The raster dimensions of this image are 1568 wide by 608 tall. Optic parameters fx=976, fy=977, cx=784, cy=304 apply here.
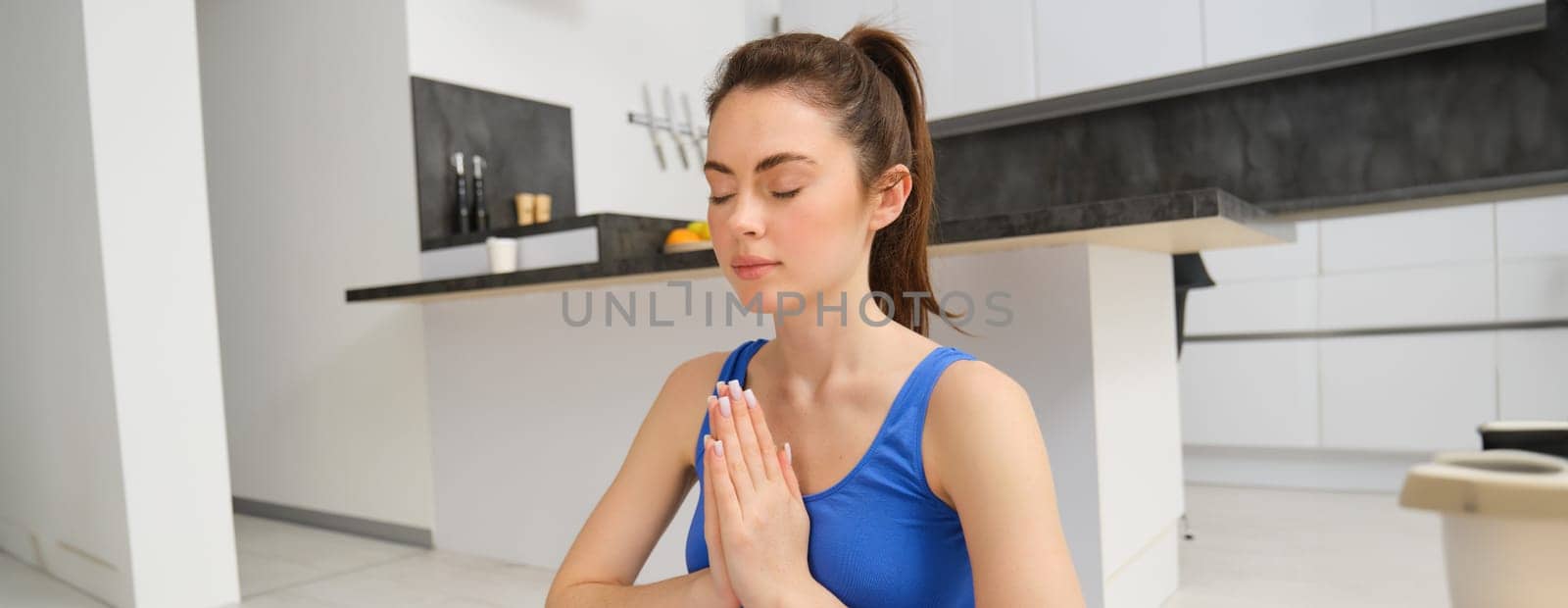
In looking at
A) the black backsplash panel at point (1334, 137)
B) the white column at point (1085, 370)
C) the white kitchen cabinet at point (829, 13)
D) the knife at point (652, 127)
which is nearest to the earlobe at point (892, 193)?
the white column at point (1085, 370)

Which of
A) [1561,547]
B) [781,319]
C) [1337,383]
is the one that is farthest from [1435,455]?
[1337,383]

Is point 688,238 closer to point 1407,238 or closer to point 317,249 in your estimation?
point 317,249

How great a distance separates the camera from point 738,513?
877 millimetres

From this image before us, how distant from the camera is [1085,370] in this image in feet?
6.16

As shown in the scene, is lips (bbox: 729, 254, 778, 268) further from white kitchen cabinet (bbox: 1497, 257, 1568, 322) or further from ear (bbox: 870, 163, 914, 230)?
white kitchen cabinet (bbox: 1497, 257, 1568, 322)

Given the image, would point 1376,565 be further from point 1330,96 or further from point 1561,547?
point 1561,547

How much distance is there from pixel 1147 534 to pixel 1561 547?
6.95 ft

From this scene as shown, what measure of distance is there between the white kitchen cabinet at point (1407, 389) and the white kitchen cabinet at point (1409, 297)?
59 millimetres

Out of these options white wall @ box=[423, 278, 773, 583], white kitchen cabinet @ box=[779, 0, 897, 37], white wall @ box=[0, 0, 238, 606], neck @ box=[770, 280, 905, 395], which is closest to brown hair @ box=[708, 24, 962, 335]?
neck @ box=[770, 280, 905, 395]

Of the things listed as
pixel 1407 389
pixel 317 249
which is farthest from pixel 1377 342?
pixel 317 249

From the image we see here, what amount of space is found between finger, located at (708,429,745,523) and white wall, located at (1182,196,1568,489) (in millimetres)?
3202

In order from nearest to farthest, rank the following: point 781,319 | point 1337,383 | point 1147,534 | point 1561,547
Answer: point 1561,547
point 781,319
point 1147,534
point 1337,383

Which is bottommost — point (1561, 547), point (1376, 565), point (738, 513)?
point (1376, 565)

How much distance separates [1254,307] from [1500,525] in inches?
152
